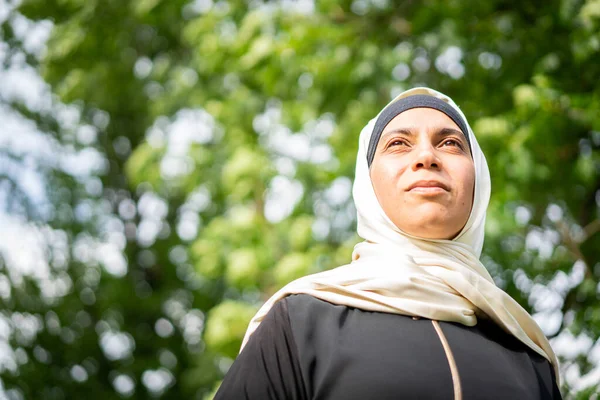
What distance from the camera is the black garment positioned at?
1.59 m

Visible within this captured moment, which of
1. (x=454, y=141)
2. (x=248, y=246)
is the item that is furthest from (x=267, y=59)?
(x=454, y=141)

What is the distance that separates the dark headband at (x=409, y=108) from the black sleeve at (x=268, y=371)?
571 mm

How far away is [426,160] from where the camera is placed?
6.08 ft

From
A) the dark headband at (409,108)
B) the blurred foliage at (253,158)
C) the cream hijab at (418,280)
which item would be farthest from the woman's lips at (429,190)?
the blurred foliage at (253,158)

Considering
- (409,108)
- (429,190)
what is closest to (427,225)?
(429,190)

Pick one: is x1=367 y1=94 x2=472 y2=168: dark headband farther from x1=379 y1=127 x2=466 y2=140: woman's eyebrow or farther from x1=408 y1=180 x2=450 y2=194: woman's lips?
x1=408 y1=180 x2=450 y2=194: woman's lips

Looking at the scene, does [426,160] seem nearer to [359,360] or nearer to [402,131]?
[402,131]

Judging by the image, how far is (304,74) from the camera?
616 centimetres

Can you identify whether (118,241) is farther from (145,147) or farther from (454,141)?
(454,141)

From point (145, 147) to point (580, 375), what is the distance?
18.8 feet

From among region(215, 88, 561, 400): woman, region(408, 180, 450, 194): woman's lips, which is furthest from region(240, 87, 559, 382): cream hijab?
region(408, 180, 450, 194): woman's lips

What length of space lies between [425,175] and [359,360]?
48 cm

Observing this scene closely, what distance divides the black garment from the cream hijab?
32mm

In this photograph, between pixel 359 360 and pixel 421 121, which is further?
pixel 421 121
